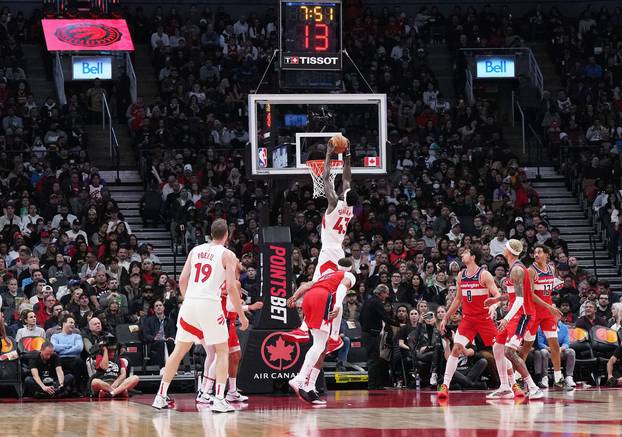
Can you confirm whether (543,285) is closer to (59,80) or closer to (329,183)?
(329,183)

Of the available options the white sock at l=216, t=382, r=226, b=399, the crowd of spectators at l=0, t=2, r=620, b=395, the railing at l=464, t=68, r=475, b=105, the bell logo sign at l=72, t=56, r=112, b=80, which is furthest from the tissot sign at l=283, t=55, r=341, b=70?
the railing at l=464, t=68, r=475, b=105

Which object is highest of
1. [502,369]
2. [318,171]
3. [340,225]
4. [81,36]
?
[81,36]

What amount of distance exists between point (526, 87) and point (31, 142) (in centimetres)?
1308

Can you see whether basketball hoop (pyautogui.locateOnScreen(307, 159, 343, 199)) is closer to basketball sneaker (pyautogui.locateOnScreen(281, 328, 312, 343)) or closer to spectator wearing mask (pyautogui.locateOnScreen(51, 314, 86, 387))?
basketball sneaker (pyautogui.locateOnScreen(281, 328, 312, 343))

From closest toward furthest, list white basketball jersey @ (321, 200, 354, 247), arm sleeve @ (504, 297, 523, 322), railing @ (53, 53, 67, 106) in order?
white basketball jersey @ (321, 200, 354, 247) → arm sleeve @ (504, 297, 523, 322) → railing @ (53, 53, 67, 106)

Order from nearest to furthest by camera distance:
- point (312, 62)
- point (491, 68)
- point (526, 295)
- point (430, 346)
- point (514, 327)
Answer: point (514, 327)
point (526, 295)
point (312, 62)
point (430, 346)
point (491, 68)

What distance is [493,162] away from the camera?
1123 inches

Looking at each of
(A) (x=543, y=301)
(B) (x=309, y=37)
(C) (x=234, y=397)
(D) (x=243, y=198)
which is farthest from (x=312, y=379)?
(D) (x=243, y=198)

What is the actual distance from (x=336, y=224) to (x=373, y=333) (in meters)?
3.78

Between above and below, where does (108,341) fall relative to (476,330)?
below

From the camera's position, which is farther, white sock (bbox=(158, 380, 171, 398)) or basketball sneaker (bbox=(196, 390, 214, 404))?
basketball sneaker (bbox=(196, 390, 214, 404))

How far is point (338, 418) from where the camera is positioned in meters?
13.1

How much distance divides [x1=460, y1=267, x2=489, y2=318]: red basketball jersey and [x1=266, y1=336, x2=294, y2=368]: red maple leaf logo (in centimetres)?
261

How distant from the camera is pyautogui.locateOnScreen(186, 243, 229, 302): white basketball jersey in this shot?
44.7 ft
